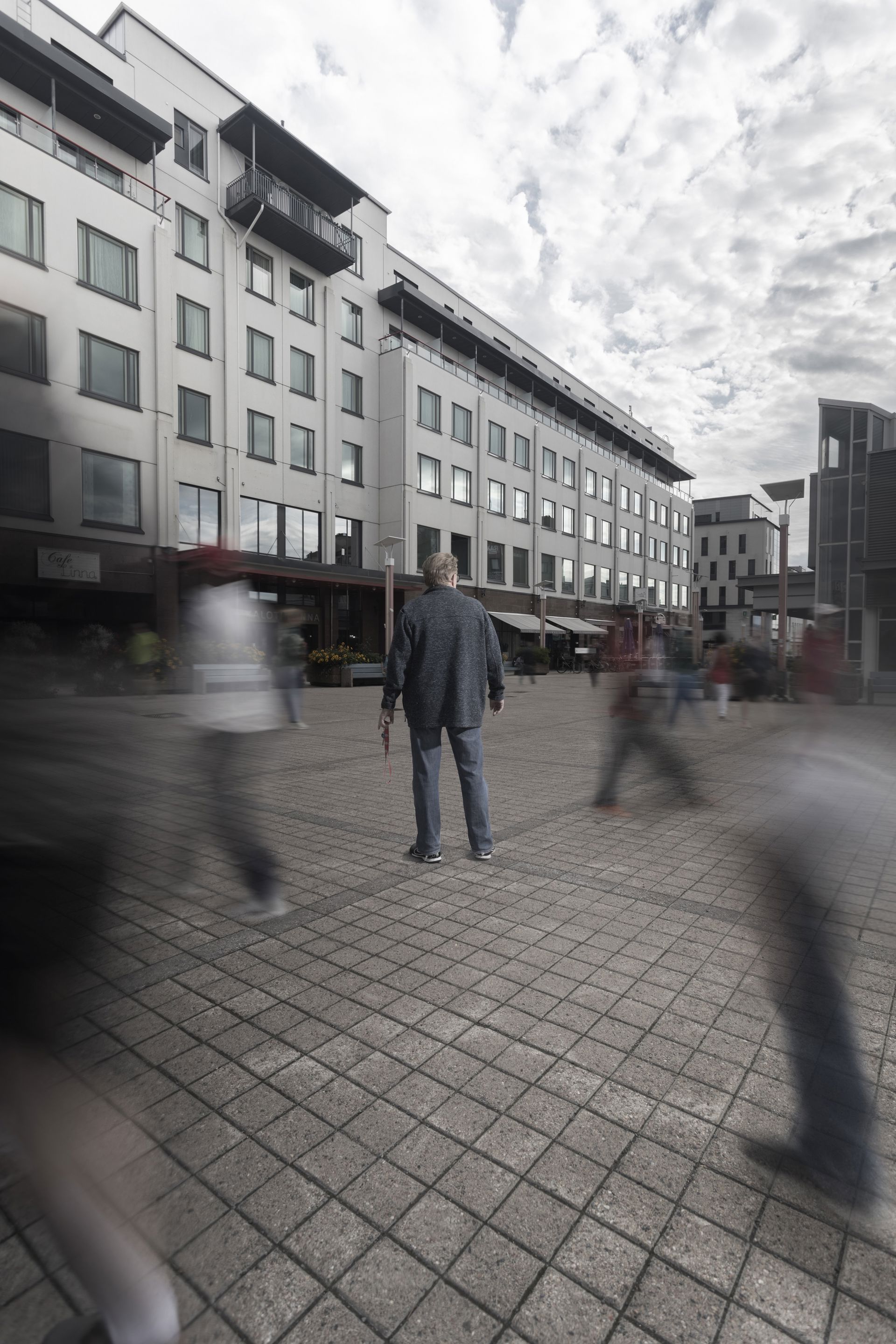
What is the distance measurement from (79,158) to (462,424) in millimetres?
34663

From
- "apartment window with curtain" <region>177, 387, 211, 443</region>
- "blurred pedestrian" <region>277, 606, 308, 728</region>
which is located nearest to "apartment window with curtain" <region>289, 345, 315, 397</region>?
"blurred pedestrian" <region>277, 606, 308, 728</region>

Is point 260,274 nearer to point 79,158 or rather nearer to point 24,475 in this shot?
point 79,158

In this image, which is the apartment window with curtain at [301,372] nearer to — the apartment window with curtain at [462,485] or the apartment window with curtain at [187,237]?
the apartment window with curtain at [462,485]

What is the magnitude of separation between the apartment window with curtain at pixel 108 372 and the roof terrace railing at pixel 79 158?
0.36 m

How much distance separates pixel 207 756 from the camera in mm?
2123

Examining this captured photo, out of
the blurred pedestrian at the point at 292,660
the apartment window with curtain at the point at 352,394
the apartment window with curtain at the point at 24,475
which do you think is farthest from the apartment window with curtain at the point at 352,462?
the apartment window with curtain at the point at 24,475

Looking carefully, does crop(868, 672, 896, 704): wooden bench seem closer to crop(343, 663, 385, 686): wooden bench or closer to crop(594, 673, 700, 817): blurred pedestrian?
crop(594, 673, 700, 817): blurred pedestrian

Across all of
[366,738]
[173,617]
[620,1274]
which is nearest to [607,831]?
[620,1274]

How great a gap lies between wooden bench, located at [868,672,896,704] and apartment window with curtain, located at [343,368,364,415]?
2997 centimetres

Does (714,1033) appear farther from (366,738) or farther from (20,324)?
(366,738)

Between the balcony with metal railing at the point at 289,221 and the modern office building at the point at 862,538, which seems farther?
the balcony with metal railing at the point at 289,221

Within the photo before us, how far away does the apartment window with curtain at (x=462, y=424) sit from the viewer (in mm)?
33500

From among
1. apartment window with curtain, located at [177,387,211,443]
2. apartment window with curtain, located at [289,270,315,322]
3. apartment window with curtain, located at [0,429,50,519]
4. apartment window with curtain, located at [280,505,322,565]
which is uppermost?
apartment window with curtain, located at [289,270,315,322]

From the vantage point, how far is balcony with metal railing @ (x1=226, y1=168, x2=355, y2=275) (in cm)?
2344
